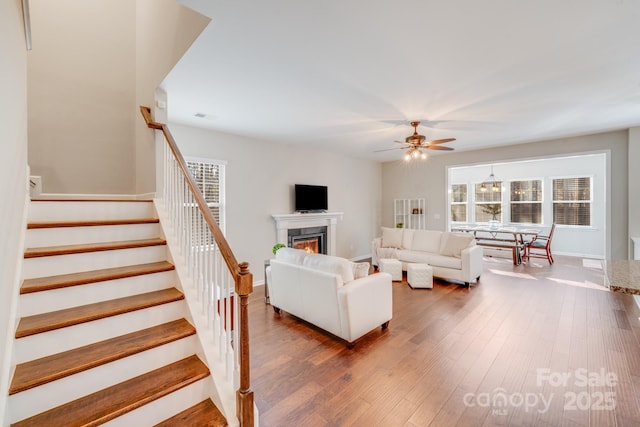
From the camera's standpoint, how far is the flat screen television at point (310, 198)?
18.3 feet

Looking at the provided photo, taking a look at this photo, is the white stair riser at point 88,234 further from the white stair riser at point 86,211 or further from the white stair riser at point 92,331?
the white stair riser at point 92,331

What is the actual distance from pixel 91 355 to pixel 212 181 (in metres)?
3.21

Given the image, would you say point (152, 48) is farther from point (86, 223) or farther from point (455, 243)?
point (455, 243)

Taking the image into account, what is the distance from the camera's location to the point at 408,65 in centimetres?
249

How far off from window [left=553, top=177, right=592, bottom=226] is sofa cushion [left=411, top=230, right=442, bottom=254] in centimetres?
492

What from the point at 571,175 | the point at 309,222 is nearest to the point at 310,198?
the point at 309,222

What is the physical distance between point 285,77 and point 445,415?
3.13m

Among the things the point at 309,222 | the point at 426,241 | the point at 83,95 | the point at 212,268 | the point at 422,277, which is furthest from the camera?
the point at 309,222

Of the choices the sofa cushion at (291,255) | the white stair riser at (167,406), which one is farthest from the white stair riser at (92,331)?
the sofa cushion at (291,255)

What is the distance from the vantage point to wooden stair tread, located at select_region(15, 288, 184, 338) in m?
1.51

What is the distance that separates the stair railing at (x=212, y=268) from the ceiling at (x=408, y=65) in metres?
1.02

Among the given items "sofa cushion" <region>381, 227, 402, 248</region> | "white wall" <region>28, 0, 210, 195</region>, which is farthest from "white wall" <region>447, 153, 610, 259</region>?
"white wall" <region>28, 0, 210, 195</region>

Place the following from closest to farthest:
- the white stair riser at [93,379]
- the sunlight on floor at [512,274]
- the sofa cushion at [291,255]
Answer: the white stair riser at [93,379], the sofa cushion at [291,255], the sunlight on floor at [512,274]

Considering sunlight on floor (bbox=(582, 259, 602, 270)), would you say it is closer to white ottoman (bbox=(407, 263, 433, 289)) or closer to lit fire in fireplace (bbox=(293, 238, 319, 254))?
white ottoman (bbox=(407, 263, 433, 289))
